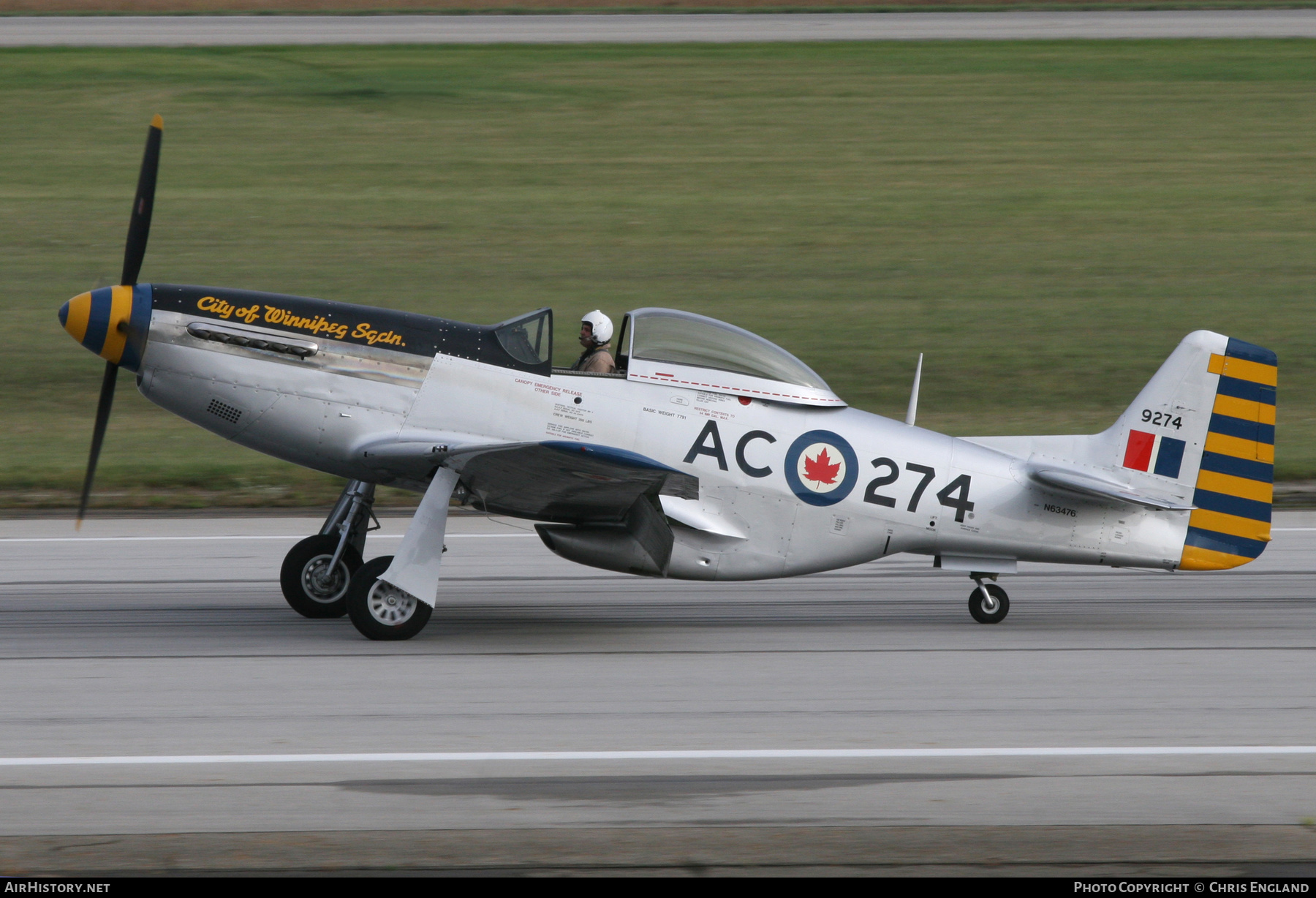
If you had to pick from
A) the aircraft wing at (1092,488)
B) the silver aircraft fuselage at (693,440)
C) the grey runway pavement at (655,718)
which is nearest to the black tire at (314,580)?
the grey runway pavement at (655,718)

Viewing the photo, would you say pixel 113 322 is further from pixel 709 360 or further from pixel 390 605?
pixel 709 360

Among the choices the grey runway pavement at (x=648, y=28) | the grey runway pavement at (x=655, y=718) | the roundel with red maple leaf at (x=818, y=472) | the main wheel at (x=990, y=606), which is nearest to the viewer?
the grey runway pavement at (x=655, y=718)

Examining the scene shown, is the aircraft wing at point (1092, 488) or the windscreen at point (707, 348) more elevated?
the windscreen at point (707, 348)

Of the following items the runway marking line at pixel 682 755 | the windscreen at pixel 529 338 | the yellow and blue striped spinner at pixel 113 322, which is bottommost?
the runway marking line at pixel 682 755

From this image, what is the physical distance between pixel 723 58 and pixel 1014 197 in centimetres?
971

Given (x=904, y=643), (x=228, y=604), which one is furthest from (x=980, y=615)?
(x=228, y=604)

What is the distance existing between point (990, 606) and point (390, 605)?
4.21 meters

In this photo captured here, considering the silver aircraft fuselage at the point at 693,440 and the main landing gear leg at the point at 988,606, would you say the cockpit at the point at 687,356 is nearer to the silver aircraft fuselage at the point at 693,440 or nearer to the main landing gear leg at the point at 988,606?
the silver aircraft fuselage at the point at 693,440

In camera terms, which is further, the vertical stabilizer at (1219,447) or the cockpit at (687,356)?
the vertical stabilizer at (1219,447)

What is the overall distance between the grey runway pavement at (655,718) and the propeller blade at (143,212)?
2444 millimetres

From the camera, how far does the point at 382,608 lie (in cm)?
900

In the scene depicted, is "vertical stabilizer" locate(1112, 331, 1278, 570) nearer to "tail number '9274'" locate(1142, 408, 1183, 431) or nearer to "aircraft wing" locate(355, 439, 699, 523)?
"tail number '9274'" locate(1142, 408, 1183, 431)

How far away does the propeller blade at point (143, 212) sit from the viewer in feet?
29.9

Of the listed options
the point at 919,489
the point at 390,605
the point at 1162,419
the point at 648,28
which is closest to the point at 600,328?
the point at 390,605
